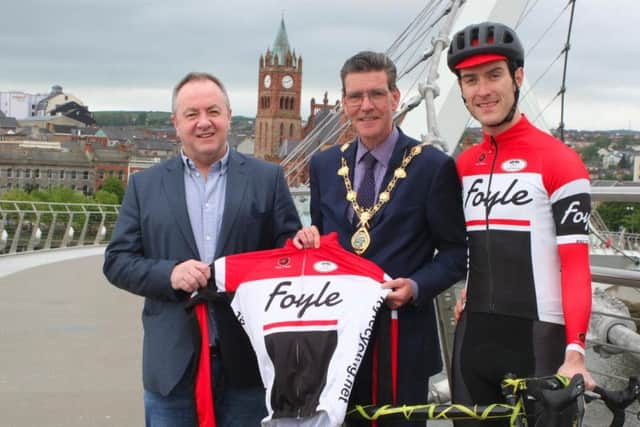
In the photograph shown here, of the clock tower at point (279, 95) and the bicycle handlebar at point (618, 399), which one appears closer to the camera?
the bicycle handlebar at point (618, 399)

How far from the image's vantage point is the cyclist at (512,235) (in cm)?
258

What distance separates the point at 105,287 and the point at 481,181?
32.0 ft

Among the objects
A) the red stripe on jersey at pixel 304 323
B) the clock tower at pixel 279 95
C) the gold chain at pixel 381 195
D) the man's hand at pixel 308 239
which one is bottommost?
the red stripe on jersey at pixel 304 323

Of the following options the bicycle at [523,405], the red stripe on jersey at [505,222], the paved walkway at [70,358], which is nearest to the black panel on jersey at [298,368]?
A: the bicycle at [523,405]

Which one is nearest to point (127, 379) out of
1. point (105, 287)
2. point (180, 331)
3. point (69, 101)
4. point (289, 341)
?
point (180, 331)

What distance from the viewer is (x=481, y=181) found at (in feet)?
9.13

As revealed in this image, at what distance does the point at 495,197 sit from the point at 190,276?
0.98m

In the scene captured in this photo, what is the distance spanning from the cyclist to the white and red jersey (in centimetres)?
32

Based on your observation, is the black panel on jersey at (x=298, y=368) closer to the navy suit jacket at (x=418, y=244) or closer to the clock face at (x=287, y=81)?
the navy suit jacket at (x=418, y=244)

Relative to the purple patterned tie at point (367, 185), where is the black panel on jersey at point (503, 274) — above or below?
below

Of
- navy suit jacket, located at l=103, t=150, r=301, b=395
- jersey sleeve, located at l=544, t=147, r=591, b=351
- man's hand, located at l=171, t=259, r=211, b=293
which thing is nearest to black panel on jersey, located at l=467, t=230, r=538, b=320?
jersey sleeve, located at l=544, t=147, r=591, b=351

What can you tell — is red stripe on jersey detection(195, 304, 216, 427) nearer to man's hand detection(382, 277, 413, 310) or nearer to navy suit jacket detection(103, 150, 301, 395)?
navy suit jacket detection(103, 150, 301, 395)

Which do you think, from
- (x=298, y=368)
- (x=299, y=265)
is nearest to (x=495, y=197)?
(x=299, y=265)

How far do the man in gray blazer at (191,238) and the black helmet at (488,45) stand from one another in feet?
2.75
